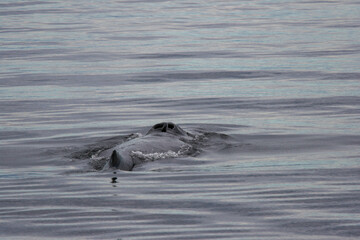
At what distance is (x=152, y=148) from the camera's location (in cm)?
1225

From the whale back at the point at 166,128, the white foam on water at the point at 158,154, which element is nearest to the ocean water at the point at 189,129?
the white foam on water at the point at 158,154

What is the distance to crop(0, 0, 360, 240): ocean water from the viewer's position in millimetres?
8797

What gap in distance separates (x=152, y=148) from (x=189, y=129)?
2.79 m

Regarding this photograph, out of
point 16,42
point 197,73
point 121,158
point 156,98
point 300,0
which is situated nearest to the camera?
point 121,158

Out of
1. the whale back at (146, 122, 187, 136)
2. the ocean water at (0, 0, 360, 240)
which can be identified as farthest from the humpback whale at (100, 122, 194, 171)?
the ocean water at (0, 0, 360, 240)

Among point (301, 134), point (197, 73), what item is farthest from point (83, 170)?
point (197, 73)

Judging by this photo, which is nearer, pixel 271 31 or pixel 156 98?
pixel 156 98

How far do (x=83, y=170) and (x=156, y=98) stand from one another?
780cm

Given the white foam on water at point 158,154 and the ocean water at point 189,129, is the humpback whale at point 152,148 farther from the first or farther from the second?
the ocean water at point 189,129

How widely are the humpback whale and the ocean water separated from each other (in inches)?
7.0

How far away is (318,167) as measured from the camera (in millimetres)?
11469

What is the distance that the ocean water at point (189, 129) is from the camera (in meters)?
8.80

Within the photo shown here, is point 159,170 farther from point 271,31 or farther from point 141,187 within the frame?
point 271,31

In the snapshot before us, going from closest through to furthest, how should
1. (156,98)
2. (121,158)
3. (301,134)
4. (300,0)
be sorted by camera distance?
1. (121,158)
2. (301,134)
3. (156,98)
4. (300,0)
